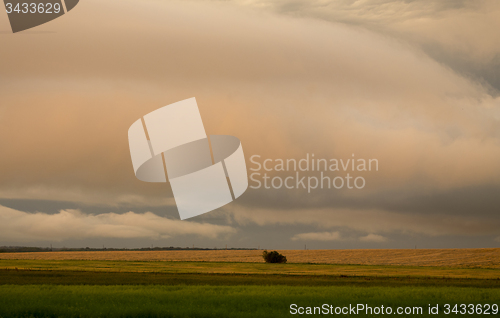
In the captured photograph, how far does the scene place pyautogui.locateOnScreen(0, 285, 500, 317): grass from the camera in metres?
31.7

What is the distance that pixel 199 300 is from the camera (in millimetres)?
37031

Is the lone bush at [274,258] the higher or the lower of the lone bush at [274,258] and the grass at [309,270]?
the higher

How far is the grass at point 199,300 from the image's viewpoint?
3167cm

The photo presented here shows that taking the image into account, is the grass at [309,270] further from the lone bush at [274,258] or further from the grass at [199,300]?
the grass at [199,300]

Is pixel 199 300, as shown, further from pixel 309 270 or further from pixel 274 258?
pixel 274 258

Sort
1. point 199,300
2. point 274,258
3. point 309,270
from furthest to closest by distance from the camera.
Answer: point 274,258
point 309,270
point 199,300

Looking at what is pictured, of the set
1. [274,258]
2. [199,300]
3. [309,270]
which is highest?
[274,258]

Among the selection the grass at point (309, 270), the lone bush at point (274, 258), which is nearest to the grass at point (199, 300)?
the grass at point (309, 270)

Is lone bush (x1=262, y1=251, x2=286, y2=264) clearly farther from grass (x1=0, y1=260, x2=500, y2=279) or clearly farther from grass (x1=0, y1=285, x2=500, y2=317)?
grass (x1=0, y1=285, x2=500, y2=317)

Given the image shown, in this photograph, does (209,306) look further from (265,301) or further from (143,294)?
(143,294)

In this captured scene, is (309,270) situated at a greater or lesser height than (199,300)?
greater

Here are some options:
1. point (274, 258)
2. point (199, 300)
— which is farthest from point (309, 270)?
point (199, 300)

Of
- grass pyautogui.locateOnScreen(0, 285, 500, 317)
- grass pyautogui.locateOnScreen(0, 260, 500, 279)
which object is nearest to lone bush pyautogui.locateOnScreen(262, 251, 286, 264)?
grass pyautogui.locateOnScreen(0, 260, 500, 279)

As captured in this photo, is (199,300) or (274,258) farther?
(274,258)
